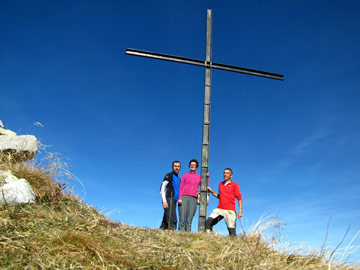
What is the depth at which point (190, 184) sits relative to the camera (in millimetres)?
8867

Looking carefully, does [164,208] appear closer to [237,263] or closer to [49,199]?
[49,199]

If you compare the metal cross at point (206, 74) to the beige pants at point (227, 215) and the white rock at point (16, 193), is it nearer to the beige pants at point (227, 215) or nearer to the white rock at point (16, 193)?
the beige pants at point (227, 215)

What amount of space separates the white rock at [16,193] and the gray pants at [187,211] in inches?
161

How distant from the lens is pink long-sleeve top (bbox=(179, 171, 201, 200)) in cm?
882

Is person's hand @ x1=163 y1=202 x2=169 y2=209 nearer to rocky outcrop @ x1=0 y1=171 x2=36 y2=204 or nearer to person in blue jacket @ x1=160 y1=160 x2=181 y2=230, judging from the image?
person in blue jacket @ x1=160 y1=160 x2=181 y2=230

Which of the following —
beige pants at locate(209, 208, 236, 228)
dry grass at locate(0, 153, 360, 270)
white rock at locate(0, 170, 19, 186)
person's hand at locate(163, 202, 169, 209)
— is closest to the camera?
dry grass at locate(0, 153, 360, 270)

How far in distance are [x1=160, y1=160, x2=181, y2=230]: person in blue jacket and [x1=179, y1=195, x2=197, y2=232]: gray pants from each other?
0.24m

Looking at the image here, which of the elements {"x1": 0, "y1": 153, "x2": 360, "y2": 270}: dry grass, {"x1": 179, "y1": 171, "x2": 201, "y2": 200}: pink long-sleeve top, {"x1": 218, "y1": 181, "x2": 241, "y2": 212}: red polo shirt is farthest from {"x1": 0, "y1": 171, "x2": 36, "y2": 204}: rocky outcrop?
{"x1": 218, "y1": 181, "x2": 241, "y2": 212}: red polo shirt

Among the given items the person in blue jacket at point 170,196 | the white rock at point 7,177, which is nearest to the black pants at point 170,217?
Answer: the person in blue jacket at point 170,196

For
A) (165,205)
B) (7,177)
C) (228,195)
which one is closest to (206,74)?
(228,195)

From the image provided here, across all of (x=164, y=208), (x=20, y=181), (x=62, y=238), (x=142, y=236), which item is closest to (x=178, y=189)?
(x=164, y=208)

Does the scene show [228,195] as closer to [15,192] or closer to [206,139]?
[206,139]

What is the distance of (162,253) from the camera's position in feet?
14.9

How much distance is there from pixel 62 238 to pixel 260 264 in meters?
2.84
